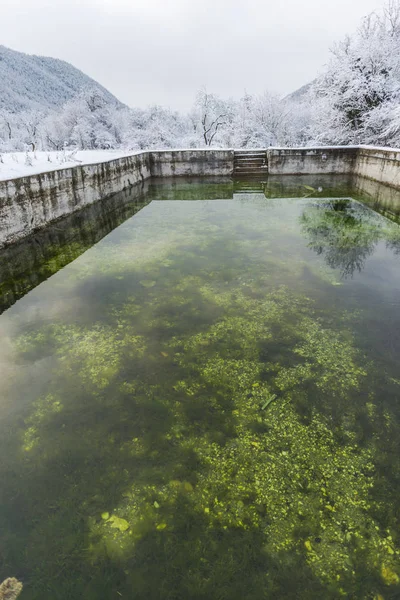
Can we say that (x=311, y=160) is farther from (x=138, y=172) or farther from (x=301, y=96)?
(x=301, y=96)

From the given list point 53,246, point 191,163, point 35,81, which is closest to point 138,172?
point 191,163

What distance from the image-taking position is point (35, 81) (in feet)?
304

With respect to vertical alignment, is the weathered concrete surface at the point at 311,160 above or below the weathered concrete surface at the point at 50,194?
above

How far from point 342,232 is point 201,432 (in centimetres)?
537

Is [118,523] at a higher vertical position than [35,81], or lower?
lower

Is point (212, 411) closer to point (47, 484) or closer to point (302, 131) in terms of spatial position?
point (47, 484)

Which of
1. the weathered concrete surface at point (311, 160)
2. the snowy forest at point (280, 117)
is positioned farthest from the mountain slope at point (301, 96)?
the weathered concrete surface at point (311, 160)

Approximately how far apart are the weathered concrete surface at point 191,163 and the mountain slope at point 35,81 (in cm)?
7206

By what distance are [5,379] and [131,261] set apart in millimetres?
2816

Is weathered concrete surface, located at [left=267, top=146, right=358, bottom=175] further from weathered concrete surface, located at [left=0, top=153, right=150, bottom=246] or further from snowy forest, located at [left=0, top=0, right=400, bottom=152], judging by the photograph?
weathered concrete surface, located at [left=0, top=153, right=150, bottom=246]

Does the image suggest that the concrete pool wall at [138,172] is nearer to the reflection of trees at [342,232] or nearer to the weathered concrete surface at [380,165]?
the weathered concrete surface at [380,165]

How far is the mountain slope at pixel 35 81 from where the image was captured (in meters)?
→ 77.3

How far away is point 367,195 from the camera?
369 inches

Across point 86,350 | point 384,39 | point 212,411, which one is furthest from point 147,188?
point 384,39
